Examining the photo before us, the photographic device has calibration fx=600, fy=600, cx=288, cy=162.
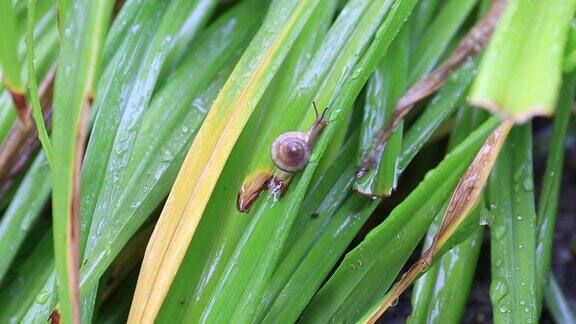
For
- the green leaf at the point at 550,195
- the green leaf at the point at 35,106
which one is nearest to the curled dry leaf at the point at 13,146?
the green leaf at the point at 35,106

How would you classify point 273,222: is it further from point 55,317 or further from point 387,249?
point 55,317

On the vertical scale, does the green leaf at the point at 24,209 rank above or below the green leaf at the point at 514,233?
above

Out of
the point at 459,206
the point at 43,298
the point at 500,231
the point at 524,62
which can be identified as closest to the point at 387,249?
the point at 459,206

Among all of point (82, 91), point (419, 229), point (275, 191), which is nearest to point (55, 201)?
point (82, 91)

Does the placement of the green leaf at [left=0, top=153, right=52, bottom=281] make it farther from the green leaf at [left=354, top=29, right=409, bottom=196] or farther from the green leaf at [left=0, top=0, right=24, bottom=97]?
the green leaf at [left=354, top=29, right=409, bottom=196]

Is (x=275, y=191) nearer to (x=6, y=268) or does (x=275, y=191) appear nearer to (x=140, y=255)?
(x=140, y=255)

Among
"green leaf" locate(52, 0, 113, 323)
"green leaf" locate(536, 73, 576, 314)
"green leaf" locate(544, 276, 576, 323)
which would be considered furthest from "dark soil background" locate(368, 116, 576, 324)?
"green leaf" locate(52, 0, 113, 323)

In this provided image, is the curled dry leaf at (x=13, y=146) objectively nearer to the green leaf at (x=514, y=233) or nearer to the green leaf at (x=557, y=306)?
the green leaf at (x=514, y=233)
